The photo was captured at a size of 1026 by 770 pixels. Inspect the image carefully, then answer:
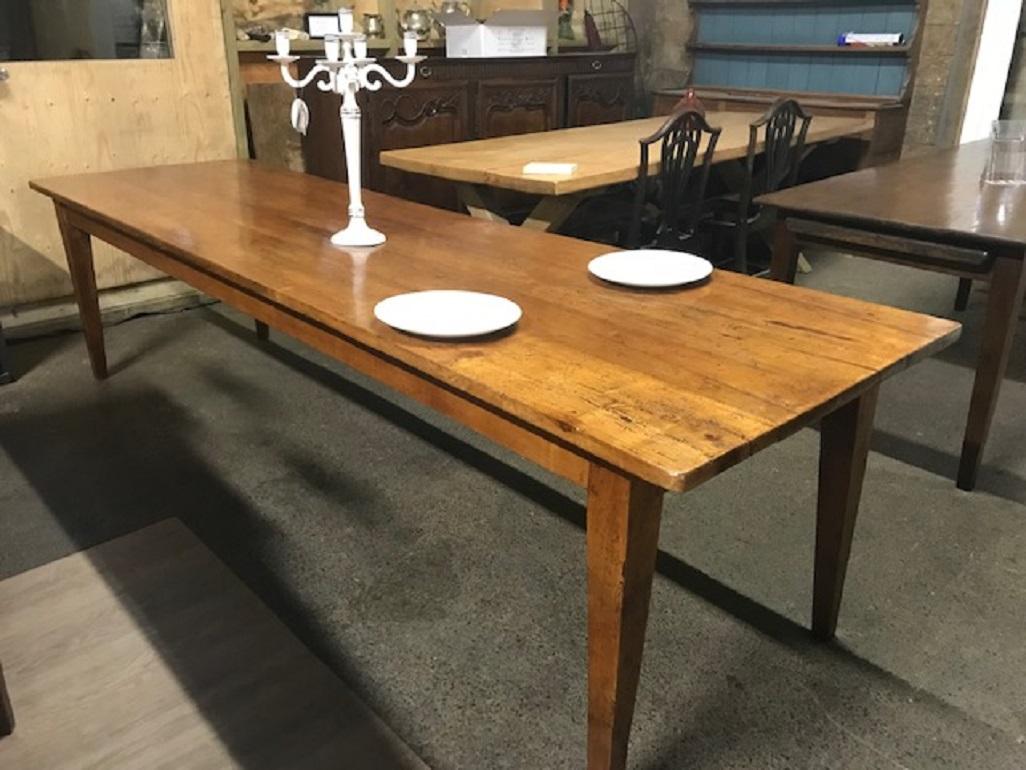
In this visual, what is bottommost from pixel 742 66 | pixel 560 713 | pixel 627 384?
pixel 560 713

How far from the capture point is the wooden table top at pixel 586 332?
3.37ft

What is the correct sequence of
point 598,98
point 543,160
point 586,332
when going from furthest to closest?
point 598,98 < point 543,160 < point 586,332

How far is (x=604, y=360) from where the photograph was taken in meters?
1.21

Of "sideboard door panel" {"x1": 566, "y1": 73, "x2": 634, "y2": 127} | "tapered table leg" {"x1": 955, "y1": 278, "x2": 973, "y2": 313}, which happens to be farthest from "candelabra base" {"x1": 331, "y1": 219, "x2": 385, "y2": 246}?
"sideboard door panel" {"x1": 566, "y1": 73, "x2": 634, "y2": 127}

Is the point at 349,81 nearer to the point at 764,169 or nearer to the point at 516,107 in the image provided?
the point at 764,169

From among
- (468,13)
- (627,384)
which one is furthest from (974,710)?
(468,13)

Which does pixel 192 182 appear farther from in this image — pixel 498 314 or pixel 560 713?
pixel 560 713

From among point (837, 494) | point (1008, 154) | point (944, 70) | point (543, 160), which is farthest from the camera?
point (944, 70)

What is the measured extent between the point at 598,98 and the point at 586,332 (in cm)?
386

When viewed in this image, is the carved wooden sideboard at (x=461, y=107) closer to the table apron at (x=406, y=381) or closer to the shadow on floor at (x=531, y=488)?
the shadow on floor at (x=531, y=488)

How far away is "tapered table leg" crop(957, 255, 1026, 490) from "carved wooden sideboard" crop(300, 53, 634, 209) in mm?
2697

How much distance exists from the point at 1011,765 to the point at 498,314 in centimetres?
111

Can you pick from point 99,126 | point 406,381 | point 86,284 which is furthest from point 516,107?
point 406,381

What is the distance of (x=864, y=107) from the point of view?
14.6 feet
